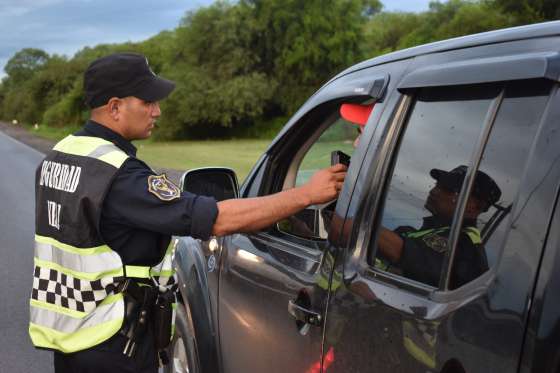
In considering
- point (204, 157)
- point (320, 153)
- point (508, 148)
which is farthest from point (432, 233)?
point (204, 157)

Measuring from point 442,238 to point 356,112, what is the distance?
2.44ft

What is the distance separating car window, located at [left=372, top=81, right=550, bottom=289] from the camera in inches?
63.6

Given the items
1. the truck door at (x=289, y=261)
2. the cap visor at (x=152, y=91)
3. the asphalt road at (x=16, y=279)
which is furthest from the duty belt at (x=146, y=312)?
the asphalt road at (x=16, y=279)

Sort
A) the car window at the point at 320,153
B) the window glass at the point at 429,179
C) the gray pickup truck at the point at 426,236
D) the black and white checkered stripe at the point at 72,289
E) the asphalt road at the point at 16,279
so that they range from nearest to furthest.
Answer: the gray pickup truck at the point at 426,236 → the window glass at the point at 429,179 → the black and white checkered stripe at the point at 72,289 → the car window at the point at 320,153 → the asphalt road at the point at 16,279

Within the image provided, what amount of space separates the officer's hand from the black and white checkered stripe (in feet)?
2.33

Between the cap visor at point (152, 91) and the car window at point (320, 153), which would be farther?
the car window at point (320, 153)

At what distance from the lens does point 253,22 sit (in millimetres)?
47719

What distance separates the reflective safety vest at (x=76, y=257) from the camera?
255cm

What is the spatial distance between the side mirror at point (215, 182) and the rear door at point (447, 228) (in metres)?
1.17

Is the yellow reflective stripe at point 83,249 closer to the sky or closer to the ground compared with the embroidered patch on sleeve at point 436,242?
closer to the ground

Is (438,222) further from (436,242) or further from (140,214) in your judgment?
(140,214)

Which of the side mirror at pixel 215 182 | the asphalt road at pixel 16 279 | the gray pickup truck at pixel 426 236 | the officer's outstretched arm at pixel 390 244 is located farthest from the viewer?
the asphalt road at pixel 16 279

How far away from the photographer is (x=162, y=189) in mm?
2562

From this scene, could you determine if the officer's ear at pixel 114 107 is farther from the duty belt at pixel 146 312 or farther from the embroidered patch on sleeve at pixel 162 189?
the duty belt at pixel 146 312
